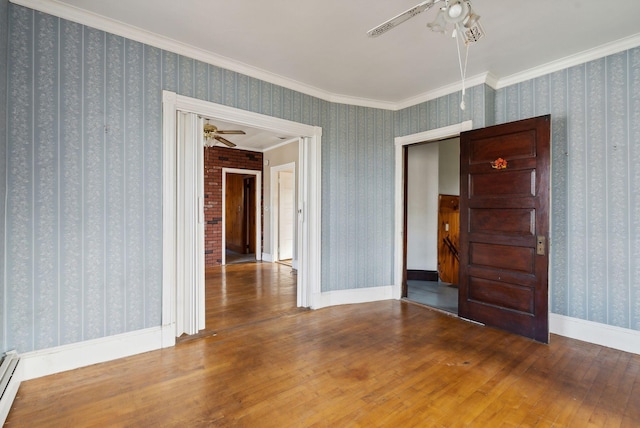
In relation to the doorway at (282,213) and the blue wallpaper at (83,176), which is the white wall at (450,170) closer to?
the doorway at (282,213)

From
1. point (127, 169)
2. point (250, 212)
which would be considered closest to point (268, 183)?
point (250, 212)

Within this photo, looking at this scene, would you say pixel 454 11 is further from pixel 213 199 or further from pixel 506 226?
pixel 213 199

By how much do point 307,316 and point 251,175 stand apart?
5.03m

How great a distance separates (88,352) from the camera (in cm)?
242

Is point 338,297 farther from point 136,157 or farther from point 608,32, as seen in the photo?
point 608,32

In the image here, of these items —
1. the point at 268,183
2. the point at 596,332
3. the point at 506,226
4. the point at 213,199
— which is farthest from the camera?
the point at 268,183

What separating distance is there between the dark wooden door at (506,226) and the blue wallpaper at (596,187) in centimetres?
40

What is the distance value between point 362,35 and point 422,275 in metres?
4.03

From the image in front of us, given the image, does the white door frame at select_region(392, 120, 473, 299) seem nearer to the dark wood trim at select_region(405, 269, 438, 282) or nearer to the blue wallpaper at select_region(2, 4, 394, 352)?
the dark wood trim at select_region(405, 269, 438, 282)

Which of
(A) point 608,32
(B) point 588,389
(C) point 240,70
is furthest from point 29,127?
(A) point 608,32

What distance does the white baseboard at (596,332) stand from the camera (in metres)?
2.72

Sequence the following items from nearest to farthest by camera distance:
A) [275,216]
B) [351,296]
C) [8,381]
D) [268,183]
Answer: [8,381] → [351,296] → [275,216] → [268,183]

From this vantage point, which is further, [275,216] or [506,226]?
[275,216]

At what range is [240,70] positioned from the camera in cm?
321
